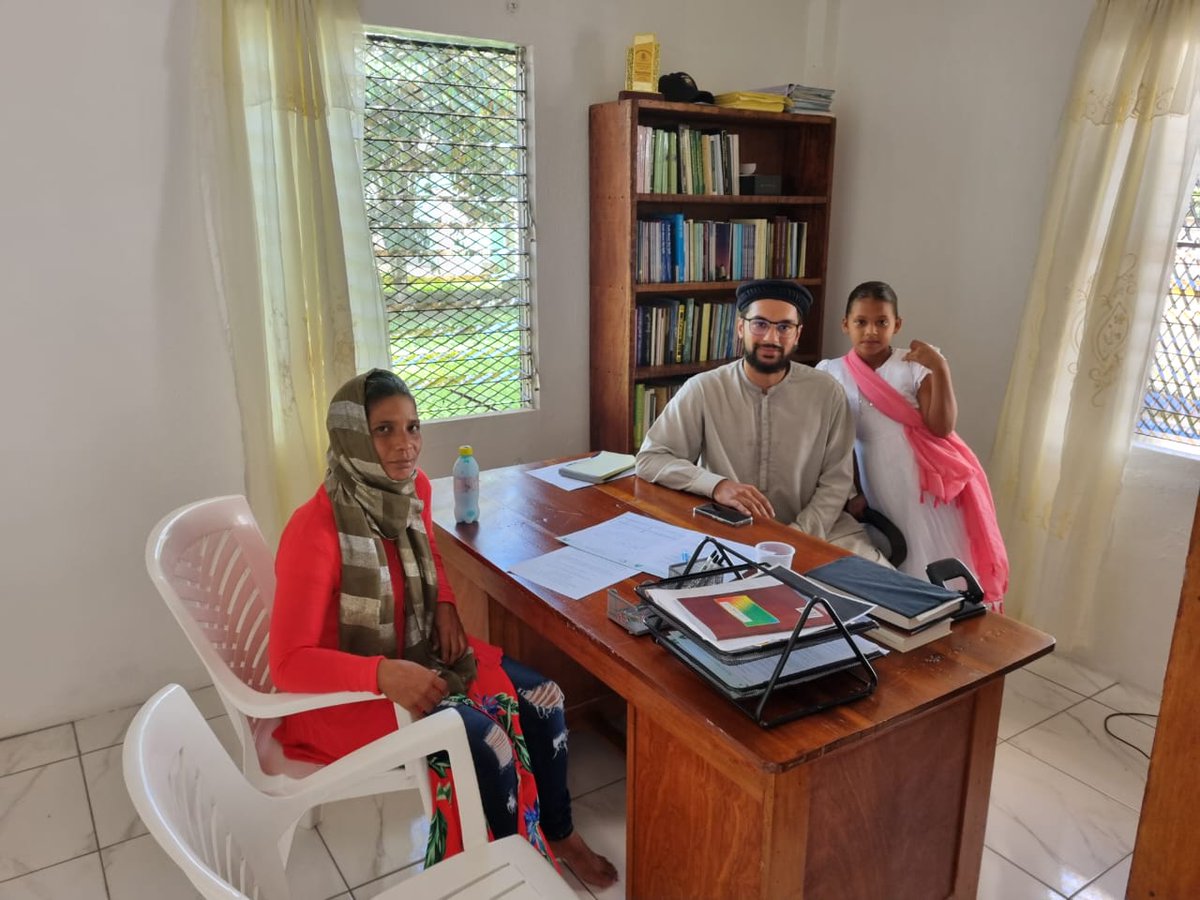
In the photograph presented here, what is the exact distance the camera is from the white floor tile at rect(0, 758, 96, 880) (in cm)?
199

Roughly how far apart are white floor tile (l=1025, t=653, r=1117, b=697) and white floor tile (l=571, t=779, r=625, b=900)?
5.01 feet

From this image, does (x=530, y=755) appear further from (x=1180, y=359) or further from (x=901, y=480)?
(x=1180, y=359)

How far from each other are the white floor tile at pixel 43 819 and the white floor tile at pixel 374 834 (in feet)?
1.90

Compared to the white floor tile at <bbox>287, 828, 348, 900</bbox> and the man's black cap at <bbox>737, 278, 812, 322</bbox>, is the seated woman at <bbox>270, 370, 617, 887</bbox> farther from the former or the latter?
the man's black cap at <bbox>737, 278, 812, 322</bbox>

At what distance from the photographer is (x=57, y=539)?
2447mm

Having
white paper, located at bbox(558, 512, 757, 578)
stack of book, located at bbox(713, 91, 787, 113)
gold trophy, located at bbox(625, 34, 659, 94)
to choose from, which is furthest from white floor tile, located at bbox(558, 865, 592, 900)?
stack of book, located at bbox(713, 91, 787, 113)

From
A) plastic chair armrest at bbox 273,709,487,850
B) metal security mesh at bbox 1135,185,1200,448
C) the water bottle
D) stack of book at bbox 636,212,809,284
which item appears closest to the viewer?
plastic chair armrest at bbox 273,709,487,850

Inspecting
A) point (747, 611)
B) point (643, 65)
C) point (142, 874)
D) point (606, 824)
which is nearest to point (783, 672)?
point (747, 611)

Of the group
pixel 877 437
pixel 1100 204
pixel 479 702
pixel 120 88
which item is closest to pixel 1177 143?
pixel 1100 204

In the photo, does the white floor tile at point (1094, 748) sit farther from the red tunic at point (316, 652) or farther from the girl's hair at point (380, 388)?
the girl's hair at point (380, 388)

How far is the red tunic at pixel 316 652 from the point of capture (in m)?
1.50

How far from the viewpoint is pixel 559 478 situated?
2.45 metres

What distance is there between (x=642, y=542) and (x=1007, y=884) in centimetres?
113

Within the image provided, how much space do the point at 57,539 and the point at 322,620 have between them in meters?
1.40
